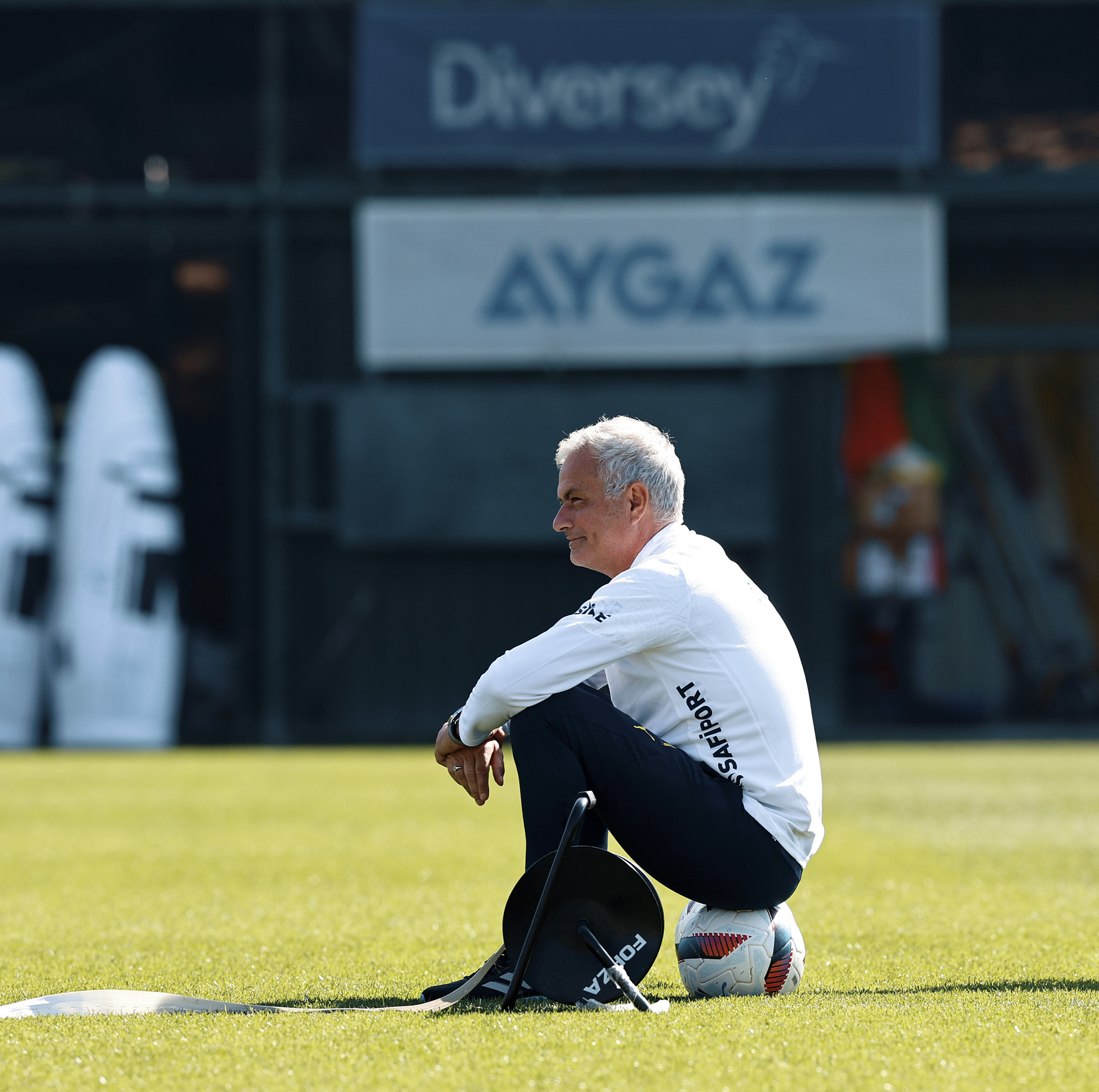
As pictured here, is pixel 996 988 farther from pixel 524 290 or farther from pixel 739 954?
pixel 524 290

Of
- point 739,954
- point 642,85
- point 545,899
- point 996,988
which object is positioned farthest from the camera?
point 642,85

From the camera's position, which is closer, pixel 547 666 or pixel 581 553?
pixel 547 666

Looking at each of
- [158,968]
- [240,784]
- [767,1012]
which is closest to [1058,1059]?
[767,1012]

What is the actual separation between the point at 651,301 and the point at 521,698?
9158 mm

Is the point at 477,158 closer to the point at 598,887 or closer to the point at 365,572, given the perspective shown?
the point at 365,572

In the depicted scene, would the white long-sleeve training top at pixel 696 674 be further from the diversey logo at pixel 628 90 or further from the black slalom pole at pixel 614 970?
the diversey logo at pixel 628 90

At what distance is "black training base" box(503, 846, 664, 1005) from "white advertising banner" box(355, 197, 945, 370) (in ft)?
30.0

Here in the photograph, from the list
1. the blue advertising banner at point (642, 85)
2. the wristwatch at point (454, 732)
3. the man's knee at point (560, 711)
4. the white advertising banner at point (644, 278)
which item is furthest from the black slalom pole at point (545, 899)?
the blue advertising banner at point (642, 85)

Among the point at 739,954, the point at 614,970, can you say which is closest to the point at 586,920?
the point at 614,970

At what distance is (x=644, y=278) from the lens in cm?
1188

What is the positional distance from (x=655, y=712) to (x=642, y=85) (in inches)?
370

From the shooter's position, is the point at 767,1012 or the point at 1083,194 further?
the point at 1083,194

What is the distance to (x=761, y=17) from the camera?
11.7 metres

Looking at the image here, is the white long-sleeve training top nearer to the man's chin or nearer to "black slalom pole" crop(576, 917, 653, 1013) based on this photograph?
the man's chin
